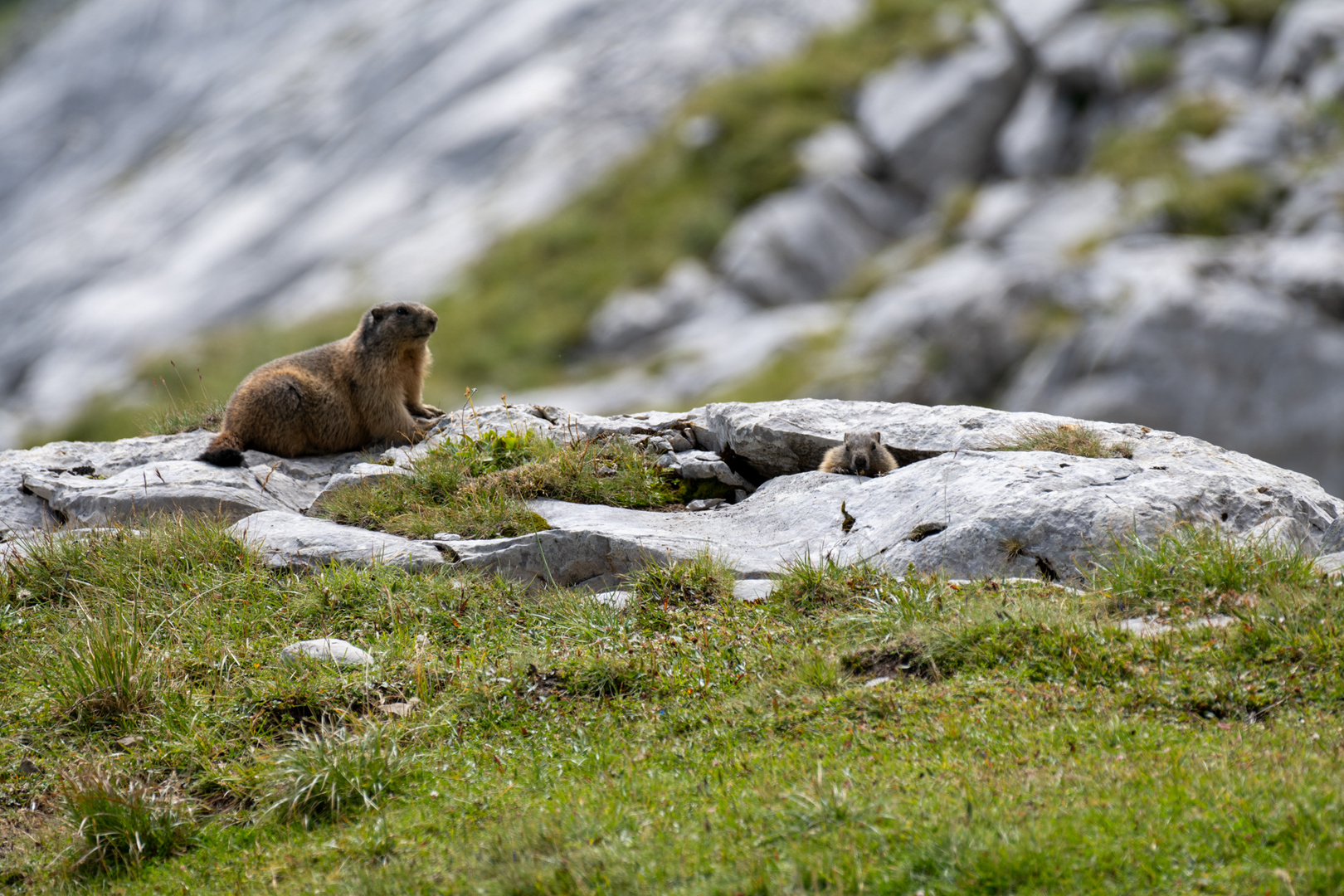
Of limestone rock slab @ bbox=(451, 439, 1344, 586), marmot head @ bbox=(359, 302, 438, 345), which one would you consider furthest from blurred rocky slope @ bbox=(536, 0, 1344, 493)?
marmot head @ bbox=(359, 302, 438, 345)

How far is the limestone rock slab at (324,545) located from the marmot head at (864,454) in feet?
11.9

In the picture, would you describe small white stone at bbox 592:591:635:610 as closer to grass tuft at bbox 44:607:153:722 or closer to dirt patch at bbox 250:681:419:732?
dirt patch at bbox 250:681:419:732

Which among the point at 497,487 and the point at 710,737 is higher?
the point at 497,487

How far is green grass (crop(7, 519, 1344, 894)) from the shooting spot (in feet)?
14.3

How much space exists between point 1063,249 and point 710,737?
22.6m

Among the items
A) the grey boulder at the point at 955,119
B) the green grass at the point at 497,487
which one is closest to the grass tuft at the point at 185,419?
the green grass at the point at 497,487

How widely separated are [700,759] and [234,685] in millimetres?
3130

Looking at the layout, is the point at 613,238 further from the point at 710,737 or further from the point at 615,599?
the point at 710,737

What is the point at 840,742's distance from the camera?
5414 millimetres

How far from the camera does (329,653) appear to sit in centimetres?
670

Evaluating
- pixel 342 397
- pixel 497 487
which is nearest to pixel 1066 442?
pixel 497 487

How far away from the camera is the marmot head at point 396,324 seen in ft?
35.4

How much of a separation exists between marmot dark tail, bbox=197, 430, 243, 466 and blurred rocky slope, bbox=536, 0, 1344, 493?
14.1 meters

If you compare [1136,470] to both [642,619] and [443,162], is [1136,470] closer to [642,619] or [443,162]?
[642,619]
